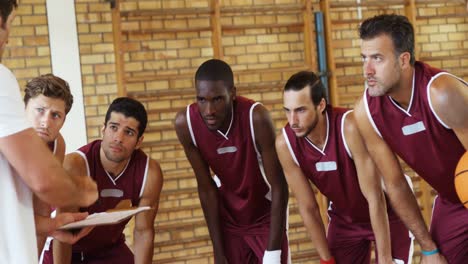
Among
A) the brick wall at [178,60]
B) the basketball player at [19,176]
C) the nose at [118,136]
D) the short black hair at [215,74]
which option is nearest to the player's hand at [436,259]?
the short black hair at [215,74]

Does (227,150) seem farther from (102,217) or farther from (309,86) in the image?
(102,217)

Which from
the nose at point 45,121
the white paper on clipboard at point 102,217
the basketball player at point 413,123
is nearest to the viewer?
the white paper on clipboard at point 102,217

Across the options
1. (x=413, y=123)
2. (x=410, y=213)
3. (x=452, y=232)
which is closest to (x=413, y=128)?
(x=413, y=123)

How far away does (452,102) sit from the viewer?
10.8ft

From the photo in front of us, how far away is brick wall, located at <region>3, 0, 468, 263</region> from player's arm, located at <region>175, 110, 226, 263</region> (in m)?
2.76

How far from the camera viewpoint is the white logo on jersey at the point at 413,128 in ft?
11.6

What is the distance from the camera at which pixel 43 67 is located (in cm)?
683

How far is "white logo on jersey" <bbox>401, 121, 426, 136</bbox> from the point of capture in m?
3.54

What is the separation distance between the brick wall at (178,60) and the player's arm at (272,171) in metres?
3.09

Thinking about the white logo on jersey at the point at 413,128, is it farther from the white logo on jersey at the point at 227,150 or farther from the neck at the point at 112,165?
the neck at the point at 112,165

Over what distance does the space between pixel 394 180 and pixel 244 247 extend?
1.30 m

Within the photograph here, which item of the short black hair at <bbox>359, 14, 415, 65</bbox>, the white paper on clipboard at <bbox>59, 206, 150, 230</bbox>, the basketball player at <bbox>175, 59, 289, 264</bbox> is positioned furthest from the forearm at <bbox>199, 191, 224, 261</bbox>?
the short black hair at <bbox>359, 14, 415, 65</bbox>

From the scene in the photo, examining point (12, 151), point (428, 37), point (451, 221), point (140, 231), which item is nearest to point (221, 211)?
point (140, 231)

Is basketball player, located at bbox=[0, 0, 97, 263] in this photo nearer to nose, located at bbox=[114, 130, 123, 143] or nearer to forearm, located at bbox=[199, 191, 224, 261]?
nose, located at bbox=[114, 130, 123, 143]
